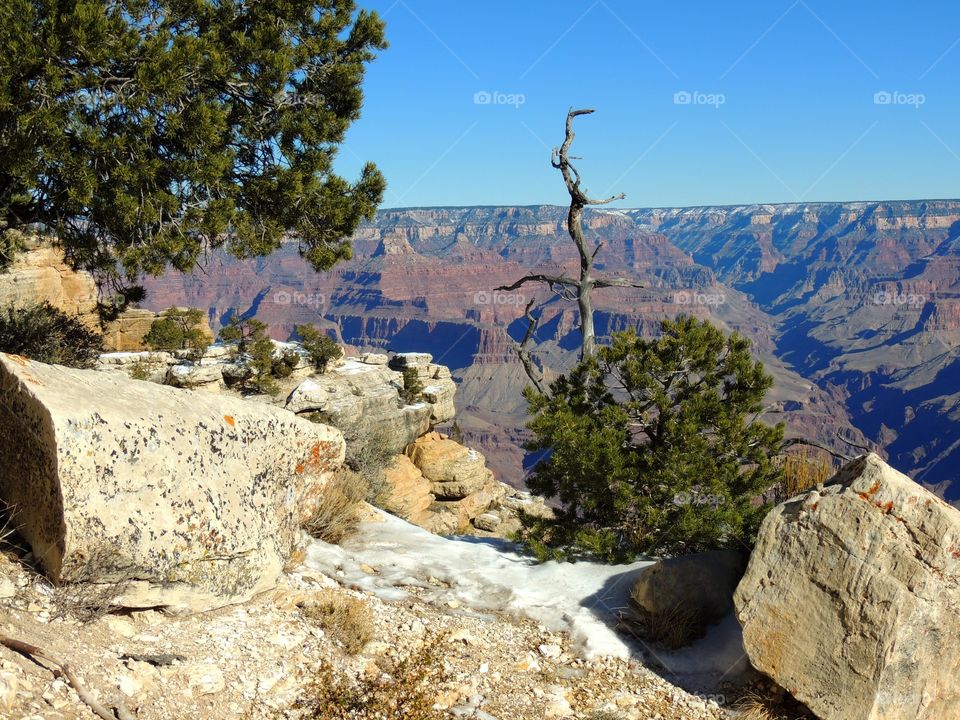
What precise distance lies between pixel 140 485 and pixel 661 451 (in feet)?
18.8

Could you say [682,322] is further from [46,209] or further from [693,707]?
[46,209]

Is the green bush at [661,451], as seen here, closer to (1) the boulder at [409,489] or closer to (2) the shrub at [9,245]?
(2) the shrub at [9,245]

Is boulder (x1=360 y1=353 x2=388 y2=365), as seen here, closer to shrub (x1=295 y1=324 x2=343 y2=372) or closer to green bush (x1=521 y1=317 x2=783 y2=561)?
shrub (x1=295 y1=324 x2=343 y2=372)

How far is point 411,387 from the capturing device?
23781 millimetres

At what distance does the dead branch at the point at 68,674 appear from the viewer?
4.20 m

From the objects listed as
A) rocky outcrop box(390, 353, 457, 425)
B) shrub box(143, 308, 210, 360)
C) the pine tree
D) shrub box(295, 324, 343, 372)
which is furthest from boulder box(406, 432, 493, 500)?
the pine tree

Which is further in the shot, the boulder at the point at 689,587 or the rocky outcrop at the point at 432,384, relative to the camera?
the rocky outcrop at the point at 432,384

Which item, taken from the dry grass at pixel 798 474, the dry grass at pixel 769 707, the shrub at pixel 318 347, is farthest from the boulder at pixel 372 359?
the dry grass at pixel 769 707

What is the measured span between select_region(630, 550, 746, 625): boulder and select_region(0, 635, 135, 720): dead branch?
4.71 metres

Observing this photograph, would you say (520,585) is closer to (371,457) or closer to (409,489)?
(371,457)

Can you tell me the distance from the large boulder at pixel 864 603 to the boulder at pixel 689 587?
3.33ft

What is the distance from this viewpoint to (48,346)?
1241 centimetres

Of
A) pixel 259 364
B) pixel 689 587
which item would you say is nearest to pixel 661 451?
pixel 689 587

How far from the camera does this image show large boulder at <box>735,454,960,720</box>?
18.3 feet
